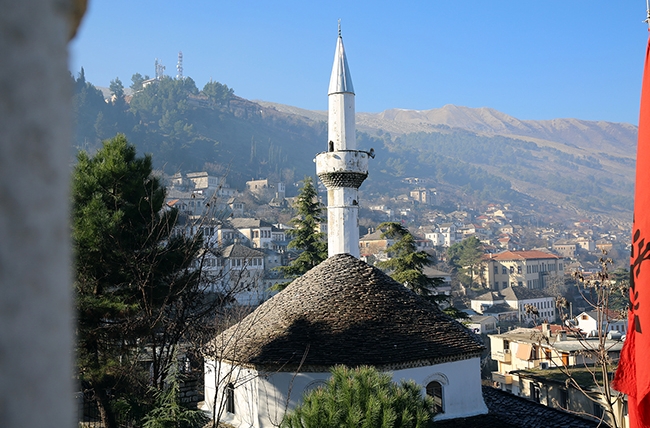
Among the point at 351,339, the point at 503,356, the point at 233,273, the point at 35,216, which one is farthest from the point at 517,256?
the point at 35,216

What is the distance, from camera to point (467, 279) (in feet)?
303

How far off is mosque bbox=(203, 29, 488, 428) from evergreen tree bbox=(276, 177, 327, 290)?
1338 cm

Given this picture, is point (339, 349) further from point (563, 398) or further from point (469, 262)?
point (469, 262)

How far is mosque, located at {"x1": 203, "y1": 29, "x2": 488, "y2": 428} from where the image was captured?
14.3 metres

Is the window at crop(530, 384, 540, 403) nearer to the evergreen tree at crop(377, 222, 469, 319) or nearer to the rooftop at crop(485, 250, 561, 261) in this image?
the evergreen tree at crop(377, 222, 469, 319)

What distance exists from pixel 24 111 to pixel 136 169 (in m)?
16.9

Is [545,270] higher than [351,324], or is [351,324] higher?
[351,324]

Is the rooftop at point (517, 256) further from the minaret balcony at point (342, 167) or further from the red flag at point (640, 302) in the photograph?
the red flag at point (640, 302)

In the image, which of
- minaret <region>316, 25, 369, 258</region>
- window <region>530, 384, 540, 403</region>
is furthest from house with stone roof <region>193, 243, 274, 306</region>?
window <region>530, 384, 540, 403</region>

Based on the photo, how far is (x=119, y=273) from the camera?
15.6 m

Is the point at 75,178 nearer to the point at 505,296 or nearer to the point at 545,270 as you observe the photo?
the point at 505,296

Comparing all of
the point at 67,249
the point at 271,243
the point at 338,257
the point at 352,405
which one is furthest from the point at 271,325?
the point at 271,243

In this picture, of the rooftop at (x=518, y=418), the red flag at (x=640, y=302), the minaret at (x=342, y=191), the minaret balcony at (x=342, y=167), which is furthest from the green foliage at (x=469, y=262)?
the red flag at (x=640, y=302)

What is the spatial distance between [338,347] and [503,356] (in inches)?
1124
